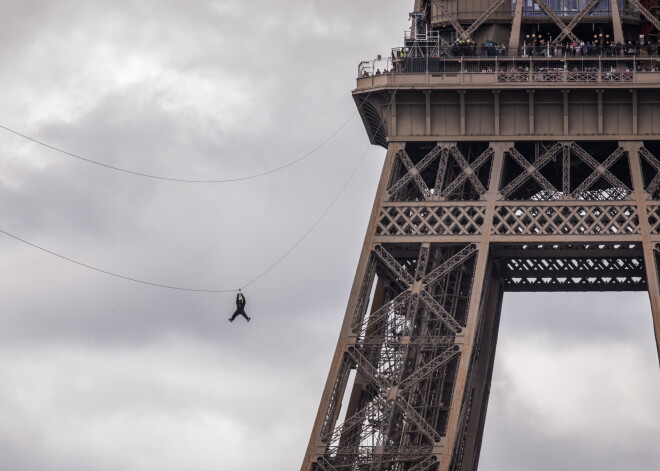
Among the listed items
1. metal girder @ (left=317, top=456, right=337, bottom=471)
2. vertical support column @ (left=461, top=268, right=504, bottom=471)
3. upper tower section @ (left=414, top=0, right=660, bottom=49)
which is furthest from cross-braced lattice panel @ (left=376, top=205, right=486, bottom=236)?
metal girder @ (left=317, top=456, right=337, bottom=471)

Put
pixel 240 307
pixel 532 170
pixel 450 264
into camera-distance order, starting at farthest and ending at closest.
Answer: pixel 532 170, pixel 450 264, pixel 240 307

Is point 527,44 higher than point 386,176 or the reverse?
higher

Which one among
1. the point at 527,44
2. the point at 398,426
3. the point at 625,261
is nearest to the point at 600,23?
the point at 527,44

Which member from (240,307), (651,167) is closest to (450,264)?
(240,307)

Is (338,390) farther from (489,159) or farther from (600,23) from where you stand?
(600,23)

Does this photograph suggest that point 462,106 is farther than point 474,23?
No

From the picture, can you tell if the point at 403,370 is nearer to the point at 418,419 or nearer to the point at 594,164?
the point at 418,419

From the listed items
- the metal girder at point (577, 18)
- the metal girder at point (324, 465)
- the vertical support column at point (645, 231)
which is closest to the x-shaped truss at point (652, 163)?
the vertical support column at point (645, 231)
